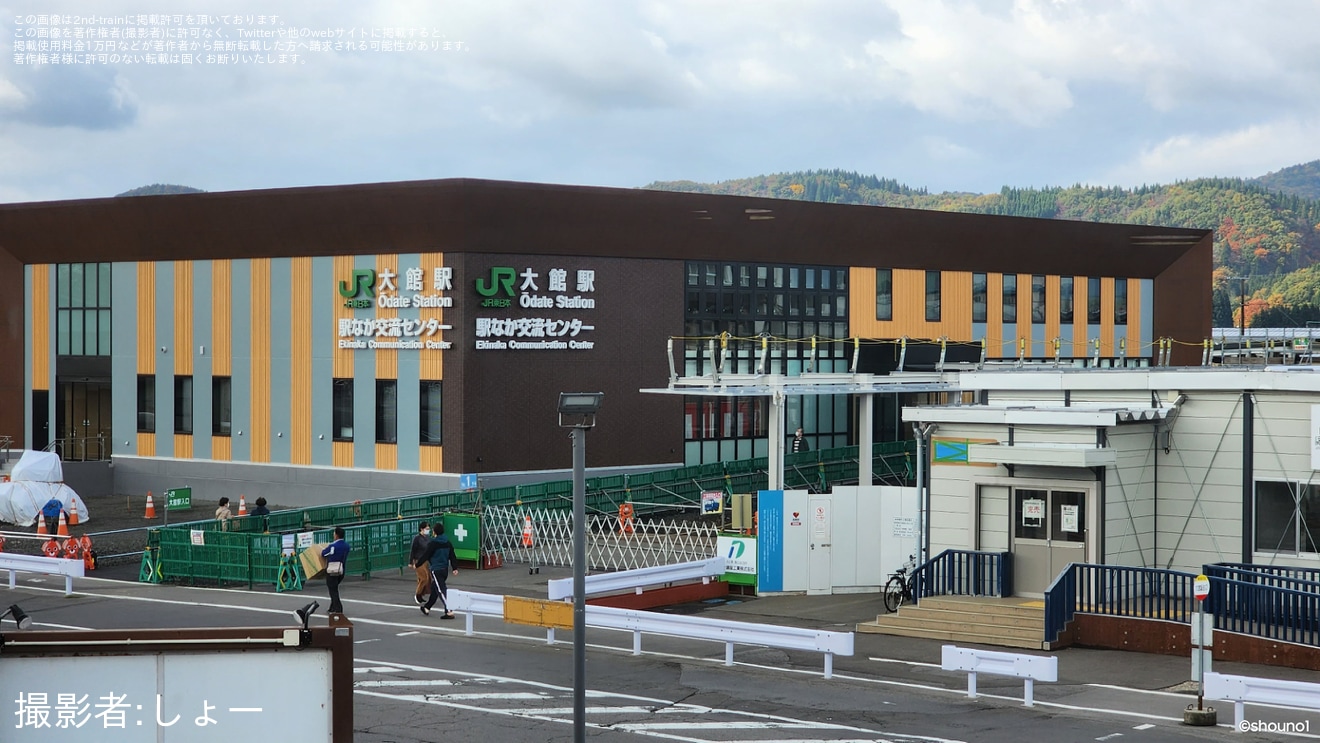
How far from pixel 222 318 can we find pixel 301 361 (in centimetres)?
447

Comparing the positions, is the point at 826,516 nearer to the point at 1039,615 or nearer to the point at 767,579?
the point at 767,579

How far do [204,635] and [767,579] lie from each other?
849 inches

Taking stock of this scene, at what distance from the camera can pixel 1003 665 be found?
19.4m

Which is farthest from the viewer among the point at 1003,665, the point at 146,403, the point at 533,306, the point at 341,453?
the point at 146,403

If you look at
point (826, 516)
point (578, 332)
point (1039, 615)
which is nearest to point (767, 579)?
point (826, 516)

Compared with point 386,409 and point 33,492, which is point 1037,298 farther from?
point 33,492

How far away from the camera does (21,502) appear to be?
146ft

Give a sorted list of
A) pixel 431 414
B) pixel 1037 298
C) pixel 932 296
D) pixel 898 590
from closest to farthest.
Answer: pixel 898 590
pixel 431 414
pixel 932 296
pixel 1037 298

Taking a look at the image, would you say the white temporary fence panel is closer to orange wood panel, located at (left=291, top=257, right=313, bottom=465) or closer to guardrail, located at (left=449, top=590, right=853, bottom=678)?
guardrail, located at (left=449, top=590, right=853, bottom=678)

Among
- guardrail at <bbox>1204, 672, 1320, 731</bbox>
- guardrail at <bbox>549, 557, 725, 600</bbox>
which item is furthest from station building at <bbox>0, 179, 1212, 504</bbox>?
guardrail at <bbox>1204, 672, 1320, 731</bbox>

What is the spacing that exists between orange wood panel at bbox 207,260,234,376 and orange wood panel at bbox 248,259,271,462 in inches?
44.4

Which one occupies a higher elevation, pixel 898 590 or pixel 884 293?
pixel 884 293

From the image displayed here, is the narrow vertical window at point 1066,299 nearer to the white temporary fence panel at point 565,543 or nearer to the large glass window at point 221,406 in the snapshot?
the white temporary fence panel at point 565,543
